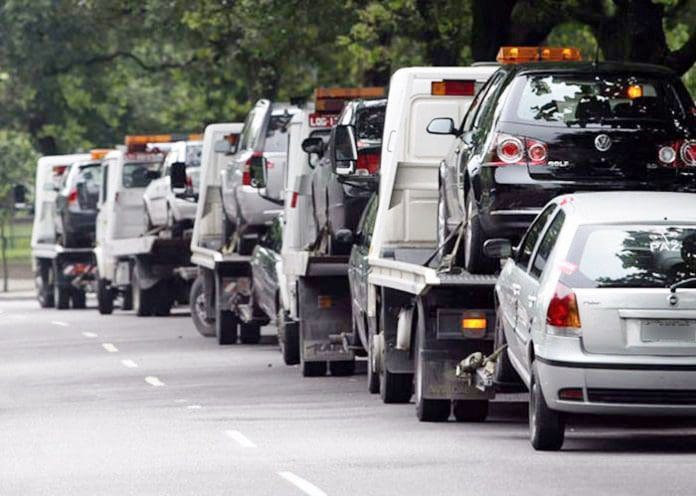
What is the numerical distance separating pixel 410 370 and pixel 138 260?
18558mm

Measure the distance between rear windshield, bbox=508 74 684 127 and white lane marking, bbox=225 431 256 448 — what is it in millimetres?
2828

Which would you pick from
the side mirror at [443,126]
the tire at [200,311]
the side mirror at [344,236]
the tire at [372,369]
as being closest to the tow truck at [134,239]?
the tire at [200,311]

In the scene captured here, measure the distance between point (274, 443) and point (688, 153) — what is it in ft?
11.5

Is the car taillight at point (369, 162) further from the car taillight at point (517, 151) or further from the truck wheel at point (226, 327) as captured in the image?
the truck wheel at point (226, 327)

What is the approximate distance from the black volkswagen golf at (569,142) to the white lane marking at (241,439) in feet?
6.75

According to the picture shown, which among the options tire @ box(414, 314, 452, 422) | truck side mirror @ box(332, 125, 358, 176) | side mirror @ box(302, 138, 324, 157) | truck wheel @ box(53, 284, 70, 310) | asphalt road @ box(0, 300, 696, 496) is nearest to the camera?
asphalt road @ box(0, 300, 696, 496)

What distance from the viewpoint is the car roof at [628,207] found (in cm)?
1476

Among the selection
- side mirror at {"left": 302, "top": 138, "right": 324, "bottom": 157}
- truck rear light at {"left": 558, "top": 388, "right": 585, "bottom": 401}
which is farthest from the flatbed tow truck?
truck rear light at {"left": 558, "top": 388, "right": 585, "bottom": 401}

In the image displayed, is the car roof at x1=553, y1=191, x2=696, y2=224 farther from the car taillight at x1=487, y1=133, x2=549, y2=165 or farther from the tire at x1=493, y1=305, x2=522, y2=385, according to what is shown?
the tire at x1=493, y1=305, x2=522, y2=385

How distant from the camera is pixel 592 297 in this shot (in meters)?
14.3

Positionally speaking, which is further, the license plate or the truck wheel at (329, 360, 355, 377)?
the truck wheel at (329, 360, 355, 377)

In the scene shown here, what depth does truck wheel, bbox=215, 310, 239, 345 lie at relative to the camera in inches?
1152

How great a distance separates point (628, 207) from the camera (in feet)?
49.0

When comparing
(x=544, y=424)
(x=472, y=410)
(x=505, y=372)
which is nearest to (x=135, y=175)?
(x=472, y=410)
